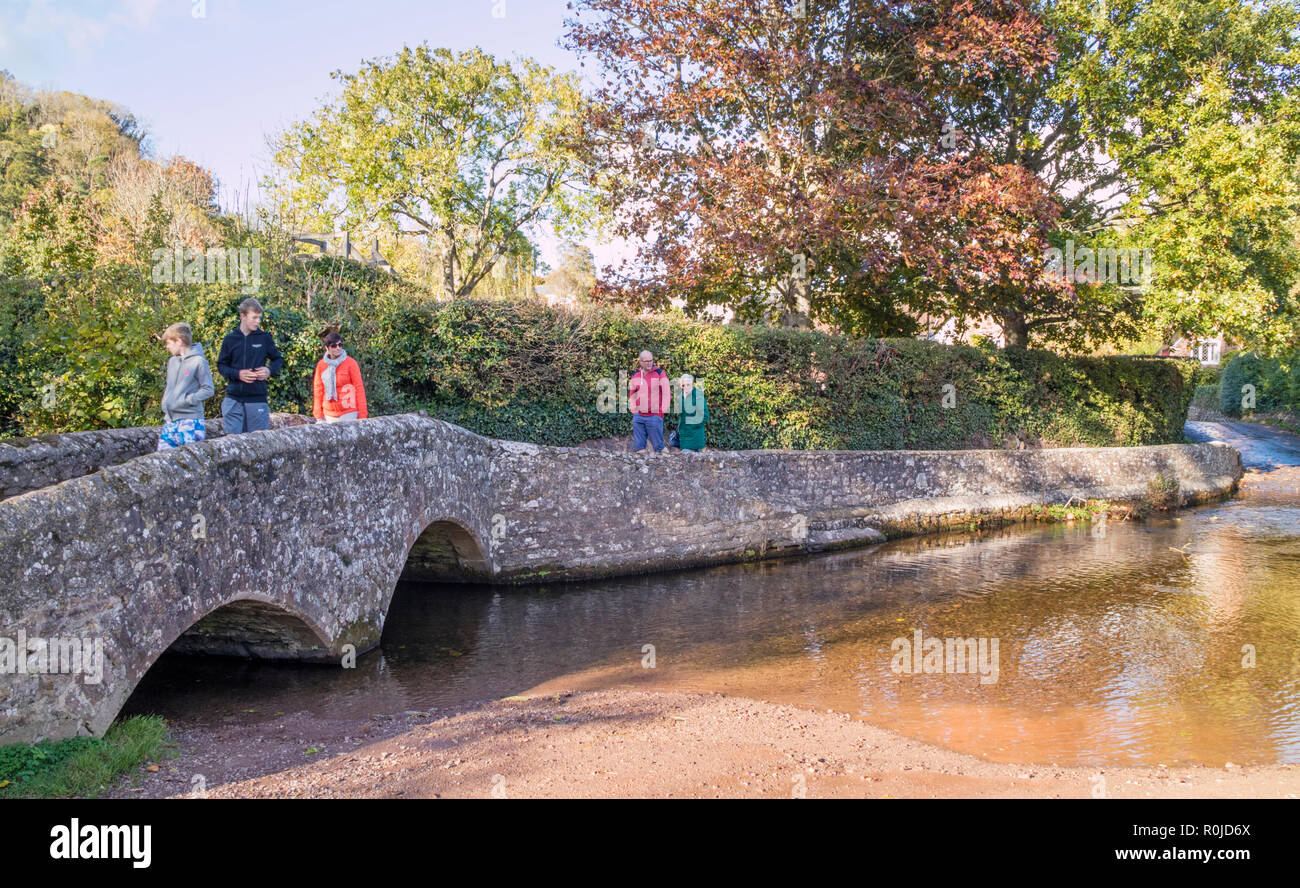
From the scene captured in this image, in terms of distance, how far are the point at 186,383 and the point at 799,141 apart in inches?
497

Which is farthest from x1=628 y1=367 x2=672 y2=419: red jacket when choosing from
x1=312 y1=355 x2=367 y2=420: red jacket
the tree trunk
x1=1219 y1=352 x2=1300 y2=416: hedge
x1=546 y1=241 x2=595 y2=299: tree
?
x1=546 y1=241 x2=595 y2=299: tree

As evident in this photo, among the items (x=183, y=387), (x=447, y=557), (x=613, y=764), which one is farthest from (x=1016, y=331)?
(x=183, y=387)

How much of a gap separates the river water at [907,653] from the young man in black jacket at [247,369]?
2.49 metres

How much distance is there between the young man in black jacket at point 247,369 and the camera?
8.90 metres

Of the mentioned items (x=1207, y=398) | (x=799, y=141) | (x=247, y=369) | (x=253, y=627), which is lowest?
(x=253, y=627)

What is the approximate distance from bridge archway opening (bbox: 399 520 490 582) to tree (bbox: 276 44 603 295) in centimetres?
1489

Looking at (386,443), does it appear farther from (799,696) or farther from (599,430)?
(599,430)

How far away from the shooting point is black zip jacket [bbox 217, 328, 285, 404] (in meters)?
8.91

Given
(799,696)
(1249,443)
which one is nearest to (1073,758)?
(799,696)

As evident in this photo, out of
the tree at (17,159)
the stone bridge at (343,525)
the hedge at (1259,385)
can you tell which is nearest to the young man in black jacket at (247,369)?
the stone bridge at (343,525)

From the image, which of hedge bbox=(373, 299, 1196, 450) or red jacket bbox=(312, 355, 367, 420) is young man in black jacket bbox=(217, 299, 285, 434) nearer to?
red jacket bbox=(312, 355, 367, 420)

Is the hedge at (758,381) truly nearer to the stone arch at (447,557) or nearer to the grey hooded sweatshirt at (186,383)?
the stone arch at (447,557)

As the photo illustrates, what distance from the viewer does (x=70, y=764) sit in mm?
5016

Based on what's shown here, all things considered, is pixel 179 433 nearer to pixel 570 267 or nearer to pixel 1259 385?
pixel 1259 385
